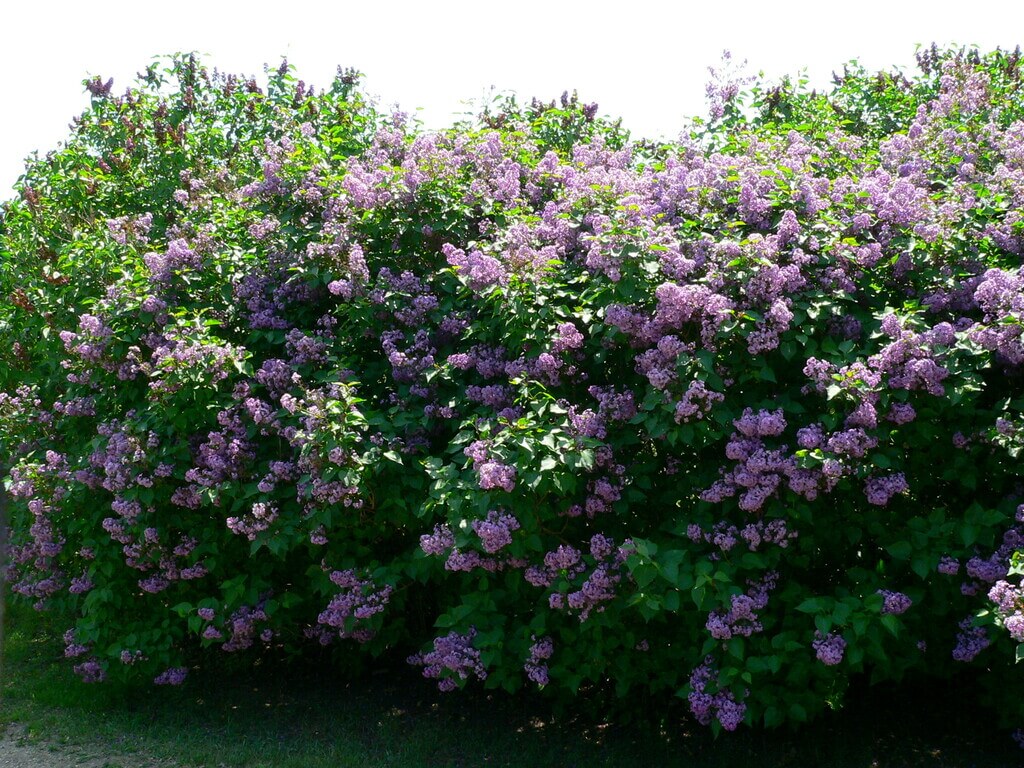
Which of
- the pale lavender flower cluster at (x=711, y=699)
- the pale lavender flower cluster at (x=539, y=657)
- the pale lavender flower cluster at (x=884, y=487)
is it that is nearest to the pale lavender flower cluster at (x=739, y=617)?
the pale lavender flower cluster at (x=711, y=699)

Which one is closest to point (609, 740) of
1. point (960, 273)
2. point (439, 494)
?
point (439, 494)

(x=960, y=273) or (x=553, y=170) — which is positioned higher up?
(x=553, y=170)

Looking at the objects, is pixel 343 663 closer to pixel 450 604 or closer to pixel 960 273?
pixel 450 604

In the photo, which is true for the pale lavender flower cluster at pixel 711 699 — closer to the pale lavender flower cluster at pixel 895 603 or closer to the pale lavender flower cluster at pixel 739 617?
the pale lavender flower cluster at pixel 739 617

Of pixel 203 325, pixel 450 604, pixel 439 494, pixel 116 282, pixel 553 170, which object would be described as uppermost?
pixel 553 170

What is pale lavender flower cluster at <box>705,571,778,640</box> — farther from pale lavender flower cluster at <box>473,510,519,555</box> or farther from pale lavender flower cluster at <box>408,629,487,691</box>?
pale lavender flower cluster at <box>408,629,487,691</box>

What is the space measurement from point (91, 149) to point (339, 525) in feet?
18.1

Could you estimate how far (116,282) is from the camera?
19.9 ft

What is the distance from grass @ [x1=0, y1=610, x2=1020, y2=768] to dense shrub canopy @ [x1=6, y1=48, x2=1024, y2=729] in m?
0.27

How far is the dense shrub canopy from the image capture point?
14.0 feet

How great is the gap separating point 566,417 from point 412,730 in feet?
6.56

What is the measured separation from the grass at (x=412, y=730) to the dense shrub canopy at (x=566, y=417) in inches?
10.6

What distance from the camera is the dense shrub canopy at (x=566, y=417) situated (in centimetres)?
426

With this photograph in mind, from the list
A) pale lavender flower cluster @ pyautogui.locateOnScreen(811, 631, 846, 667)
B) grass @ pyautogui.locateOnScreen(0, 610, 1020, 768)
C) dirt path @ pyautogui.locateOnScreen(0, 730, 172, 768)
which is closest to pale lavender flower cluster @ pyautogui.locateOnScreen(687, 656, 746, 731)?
pale lavender flower cluster @ pyautogui.locateOnScreen(811, 631, 846, 667)
